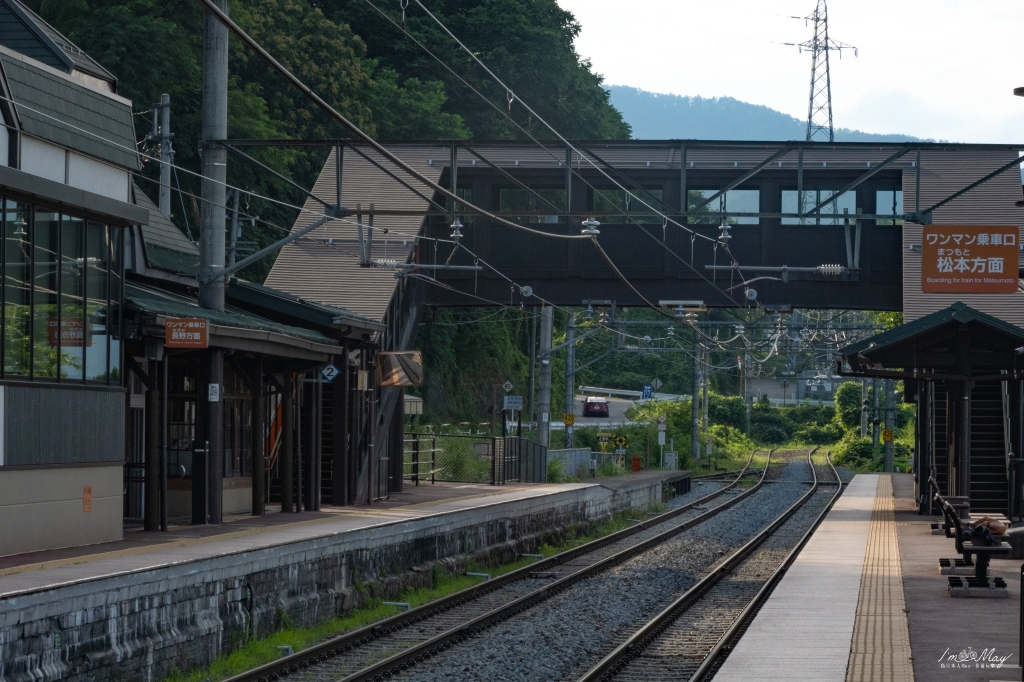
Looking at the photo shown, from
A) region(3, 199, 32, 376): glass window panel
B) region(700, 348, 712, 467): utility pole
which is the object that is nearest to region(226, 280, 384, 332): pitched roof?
region(3, 199, 32, 376): glass window panel

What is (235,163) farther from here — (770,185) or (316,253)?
(770,185)

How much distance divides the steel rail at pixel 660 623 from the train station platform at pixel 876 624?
1425 mm

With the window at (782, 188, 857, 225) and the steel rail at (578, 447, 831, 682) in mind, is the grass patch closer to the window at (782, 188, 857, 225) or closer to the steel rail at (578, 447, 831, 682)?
the steel rail at (578, 447, 831, 682)

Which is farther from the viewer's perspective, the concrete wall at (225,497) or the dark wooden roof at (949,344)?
the dark wooden roof at (949,344)

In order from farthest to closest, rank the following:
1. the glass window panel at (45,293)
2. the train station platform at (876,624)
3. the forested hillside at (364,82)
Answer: the forested hillside at (364,82)
the glass window panel at (45,293)
the train station platform at (876,624)

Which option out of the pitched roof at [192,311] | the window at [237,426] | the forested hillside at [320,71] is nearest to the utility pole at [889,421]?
the forested hillside at [320,71]

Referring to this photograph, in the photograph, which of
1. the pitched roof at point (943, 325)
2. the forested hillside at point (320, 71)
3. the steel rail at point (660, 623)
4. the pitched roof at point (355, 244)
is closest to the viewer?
the steel rail at point (660, 623)

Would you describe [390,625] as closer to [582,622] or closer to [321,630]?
[321,630]

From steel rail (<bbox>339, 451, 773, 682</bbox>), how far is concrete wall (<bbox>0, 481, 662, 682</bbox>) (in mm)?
1772

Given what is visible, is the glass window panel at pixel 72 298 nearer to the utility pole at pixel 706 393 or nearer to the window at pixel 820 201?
the window at pixel 820 201

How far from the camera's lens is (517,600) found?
688 inches

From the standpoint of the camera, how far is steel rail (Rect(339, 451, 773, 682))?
12.7 metres

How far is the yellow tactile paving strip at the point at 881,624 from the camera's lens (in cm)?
1065

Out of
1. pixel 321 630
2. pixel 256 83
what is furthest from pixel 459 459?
pixel 321 630
